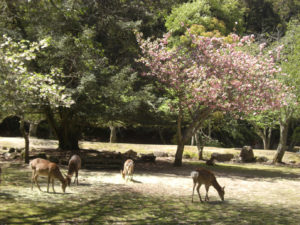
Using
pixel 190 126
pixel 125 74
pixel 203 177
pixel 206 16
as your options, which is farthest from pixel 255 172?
pixel 206 16

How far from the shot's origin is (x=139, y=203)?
997 cm

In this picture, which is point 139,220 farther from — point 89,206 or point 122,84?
point 122,84

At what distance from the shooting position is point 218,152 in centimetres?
2866

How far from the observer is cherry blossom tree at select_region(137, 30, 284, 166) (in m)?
19.5

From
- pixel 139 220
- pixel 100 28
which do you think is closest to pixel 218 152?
pixel 100 28

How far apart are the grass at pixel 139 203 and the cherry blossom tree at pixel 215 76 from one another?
578 centimetres

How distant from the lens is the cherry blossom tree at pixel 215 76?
19.5 metres

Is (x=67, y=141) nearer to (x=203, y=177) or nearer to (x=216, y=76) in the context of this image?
(x=216, y=76)

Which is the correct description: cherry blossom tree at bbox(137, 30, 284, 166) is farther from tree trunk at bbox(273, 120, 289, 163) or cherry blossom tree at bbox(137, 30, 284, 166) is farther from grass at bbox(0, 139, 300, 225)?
tree trunk at bbox(273, 120, 289, 163)

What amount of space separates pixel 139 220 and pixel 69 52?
37.9ft

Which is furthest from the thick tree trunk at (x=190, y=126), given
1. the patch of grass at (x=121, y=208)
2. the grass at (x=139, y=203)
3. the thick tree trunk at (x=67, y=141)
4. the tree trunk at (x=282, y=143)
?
the patch of grass at (x=121, y=208)

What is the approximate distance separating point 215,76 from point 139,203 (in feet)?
38.3

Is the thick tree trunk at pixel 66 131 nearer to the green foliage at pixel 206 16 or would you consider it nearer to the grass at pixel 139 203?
the grass at pixel 139 203

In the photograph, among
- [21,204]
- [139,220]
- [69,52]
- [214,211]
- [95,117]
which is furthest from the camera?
[95,117]
